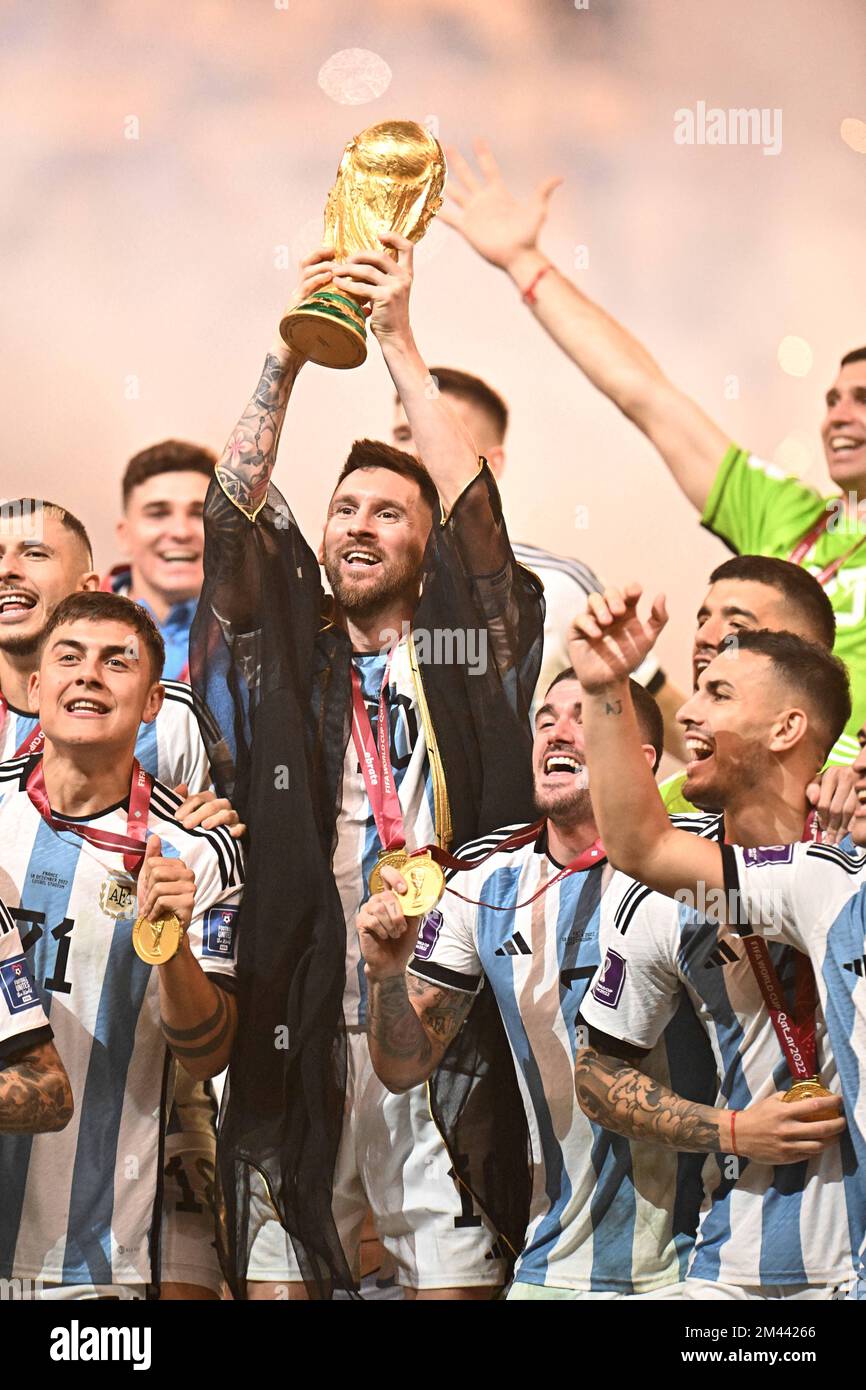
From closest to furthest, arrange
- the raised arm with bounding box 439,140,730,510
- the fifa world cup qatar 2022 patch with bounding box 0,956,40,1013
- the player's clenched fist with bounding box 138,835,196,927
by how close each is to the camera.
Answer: the player's clenched fist with bounding box 138,835,196,927, the fifa world cup qatar 2022 patch with bounding box 0,956,40,1013, the raised arm with bounding box 439,140,730,510

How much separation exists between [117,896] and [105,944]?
0.29ft

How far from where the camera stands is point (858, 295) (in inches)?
134

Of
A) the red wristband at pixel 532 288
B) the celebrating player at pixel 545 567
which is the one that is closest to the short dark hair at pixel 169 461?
the celebrating player at pixel 545 567

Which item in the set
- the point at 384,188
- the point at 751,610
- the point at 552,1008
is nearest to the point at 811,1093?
the point at 552,1008

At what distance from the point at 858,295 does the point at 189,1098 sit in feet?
6.59

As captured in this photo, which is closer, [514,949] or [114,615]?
[514,949]

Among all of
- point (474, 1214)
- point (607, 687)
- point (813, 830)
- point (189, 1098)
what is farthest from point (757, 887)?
point (189, 1098)

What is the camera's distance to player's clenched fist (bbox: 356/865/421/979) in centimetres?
291

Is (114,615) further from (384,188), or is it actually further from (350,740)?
(384,188)

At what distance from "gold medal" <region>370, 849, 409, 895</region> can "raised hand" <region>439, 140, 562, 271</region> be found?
121cm

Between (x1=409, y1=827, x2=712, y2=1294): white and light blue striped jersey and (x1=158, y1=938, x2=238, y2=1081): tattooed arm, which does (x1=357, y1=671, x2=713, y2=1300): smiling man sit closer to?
(x1=409, y1=827, x2=712, y2=1294): white and light blue striped jersey

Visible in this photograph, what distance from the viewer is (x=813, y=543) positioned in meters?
3.29

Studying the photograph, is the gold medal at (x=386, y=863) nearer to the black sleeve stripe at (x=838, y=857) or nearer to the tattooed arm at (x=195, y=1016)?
the tattooed arm at (x=195, y=1016)

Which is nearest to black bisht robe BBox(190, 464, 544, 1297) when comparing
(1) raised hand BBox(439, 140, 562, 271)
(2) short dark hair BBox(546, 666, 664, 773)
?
(2) short dark hair BBox(546, 666, 664, 773)
